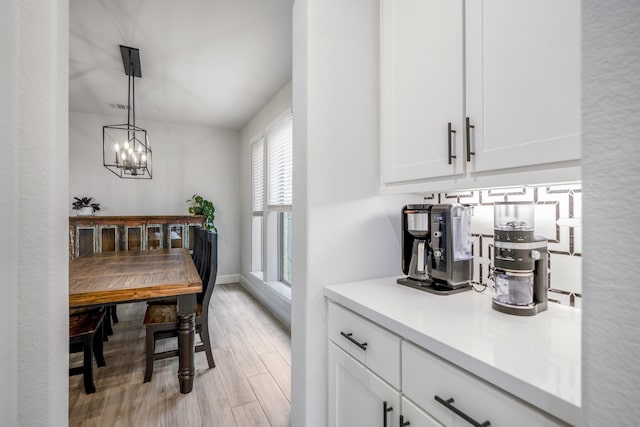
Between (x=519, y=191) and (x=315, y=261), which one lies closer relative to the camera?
(x=519, y=191)

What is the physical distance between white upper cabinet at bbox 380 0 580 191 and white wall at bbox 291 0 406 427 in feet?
0.35

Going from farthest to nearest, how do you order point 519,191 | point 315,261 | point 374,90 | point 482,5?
point 374,90
point 315,261
point 519,191
point 482,5

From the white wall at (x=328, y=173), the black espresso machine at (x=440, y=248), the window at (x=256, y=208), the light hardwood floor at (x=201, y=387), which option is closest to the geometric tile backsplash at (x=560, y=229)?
the black espresso machine at (x=440, y=248)

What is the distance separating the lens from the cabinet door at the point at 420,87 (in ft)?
3.69

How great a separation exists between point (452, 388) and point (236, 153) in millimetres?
5159

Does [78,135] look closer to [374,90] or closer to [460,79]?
[374,90]

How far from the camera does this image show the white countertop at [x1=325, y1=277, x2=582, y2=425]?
60 centimetres

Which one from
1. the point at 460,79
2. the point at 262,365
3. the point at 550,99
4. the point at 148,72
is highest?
the point at 148,72

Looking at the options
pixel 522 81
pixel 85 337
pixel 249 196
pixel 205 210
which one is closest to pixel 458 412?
pixel 522 81

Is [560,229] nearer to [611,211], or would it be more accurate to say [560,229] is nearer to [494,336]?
[494,336]

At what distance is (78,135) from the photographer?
4445mm

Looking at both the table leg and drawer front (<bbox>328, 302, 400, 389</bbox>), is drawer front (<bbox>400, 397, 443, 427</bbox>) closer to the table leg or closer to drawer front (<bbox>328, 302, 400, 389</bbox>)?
drawer front (<bbox>328, 302, 400, 389</bbox>)

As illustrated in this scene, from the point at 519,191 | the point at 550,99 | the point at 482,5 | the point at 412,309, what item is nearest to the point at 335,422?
the point at 412,309

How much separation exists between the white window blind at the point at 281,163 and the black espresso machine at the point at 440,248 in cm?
216
